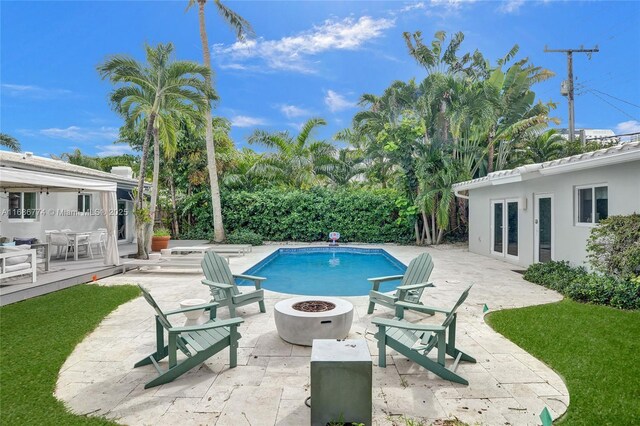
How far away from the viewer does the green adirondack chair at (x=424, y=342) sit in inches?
149

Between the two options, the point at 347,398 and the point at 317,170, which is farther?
the point at 317,170

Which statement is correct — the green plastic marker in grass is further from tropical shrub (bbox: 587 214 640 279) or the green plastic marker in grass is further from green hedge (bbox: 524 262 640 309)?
tropical shrub (bbox: 587 214 640 279)

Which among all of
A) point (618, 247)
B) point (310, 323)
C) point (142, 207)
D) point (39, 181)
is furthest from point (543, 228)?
point (39, 181)

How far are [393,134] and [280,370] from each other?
13821 mm

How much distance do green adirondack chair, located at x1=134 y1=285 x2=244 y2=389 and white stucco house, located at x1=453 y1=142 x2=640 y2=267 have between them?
7.61 meters

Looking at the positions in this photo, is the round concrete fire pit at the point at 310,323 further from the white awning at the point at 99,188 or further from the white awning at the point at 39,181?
the white awning at the point at 99,188

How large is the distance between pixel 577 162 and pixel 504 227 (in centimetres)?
470

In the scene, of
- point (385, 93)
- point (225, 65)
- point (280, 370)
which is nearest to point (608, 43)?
point (385, 93)

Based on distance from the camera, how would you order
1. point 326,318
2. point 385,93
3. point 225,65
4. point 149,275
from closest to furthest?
point 326,318
point 149,275
point 385,93
point 225,65

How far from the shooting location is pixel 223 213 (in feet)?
62.2

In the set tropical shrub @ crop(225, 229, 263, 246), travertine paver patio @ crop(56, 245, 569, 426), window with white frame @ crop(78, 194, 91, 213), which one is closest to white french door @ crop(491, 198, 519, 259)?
travertine paver patio @ crop(56, 245, 569, 426)

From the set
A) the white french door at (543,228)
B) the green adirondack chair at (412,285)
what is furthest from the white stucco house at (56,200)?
the white french door at (543,228)

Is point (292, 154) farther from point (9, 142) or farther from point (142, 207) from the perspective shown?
point (9, 142)

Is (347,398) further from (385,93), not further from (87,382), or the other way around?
(385,93)
